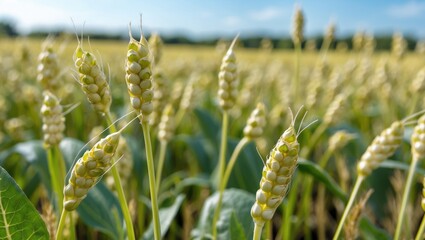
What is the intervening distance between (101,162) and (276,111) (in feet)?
7.13

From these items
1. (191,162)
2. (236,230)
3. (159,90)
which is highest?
(159,90)

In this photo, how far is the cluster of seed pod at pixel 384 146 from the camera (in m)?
1.03

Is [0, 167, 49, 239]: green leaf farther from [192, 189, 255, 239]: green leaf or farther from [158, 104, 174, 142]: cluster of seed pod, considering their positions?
[158, 104, 174, 142]: cluster of seed pod

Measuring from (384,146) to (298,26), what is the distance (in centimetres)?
104

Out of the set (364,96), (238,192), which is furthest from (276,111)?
(238,192)

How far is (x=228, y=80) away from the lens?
117 centimetres

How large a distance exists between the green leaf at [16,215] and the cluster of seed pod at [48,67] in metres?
0.56

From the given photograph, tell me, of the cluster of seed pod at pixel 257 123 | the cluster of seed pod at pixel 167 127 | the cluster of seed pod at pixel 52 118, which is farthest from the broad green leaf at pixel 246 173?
the cluster of seed pod at pixel 52 118

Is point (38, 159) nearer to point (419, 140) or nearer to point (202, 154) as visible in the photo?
point (202, 154)

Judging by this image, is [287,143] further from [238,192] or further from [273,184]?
[238,192]

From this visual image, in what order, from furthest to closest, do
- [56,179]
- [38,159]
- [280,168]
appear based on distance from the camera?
[38,159], [56,179], [280,168]

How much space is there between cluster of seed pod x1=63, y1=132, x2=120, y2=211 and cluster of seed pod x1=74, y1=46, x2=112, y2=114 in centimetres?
13

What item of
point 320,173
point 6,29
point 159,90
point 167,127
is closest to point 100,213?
point 167,127

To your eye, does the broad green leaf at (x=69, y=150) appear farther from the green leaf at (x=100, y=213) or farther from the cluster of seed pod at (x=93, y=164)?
the cluster of seed pod at (x=93, y=164)
